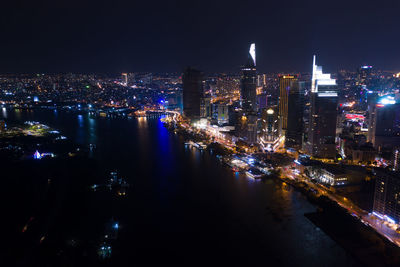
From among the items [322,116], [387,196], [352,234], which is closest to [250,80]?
[322,116]

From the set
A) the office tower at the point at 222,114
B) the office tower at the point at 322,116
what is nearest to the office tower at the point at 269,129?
the office tower at the point at 322,116

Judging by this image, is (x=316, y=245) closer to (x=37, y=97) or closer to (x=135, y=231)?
(x=135, y=231)

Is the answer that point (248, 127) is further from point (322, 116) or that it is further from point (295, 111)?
point (322, 116)

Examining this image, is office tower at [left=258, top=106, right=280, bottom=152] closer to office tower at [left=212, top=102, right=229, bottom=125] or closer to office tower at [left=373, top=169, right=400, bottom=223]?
office tower at [left=212, top=102, right=229, bottom=125]

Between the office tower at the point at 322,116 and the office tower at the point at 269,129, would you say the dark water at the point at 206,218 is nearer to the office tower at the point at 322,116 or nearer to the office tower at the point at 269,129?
the office tower at the point at 322,116

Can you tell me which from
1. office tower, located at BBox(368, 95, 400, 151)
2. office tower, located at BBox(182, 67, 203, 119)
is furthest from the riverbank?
office tower, located at BBox(182, 67, 203, 119)
